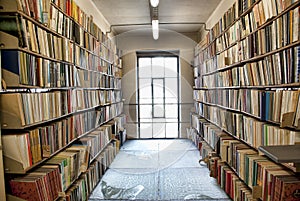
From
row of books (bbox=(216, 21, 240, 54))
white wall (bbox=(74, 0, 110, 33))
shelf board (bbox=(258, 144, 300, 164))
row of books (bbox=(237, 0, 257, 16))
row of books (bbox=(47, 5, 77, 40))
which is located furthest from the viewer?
white wall (bbox=(74, 0, 110, 33))

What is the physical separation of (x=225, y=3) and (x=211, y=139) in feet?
6.69

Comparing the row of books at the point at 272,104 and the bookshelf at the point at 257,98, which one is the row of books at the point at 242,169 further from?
the row of books at the point at 272,104

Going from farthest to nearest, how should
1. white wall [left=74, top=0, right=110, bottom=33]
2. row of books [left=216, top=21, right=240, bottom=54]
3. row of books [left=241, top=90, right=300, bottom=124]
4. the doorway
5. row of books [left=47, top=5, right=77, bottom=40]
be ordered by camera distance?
the doorway
white wall [left=74, top=0, right=110, bottom=33]
row of books [left=216, top=21, right=240, bottom=54]
row of books [left=47, top=5, right=77, bottom=40]
row of books [left=241, top=90, right=300, bottom=124]

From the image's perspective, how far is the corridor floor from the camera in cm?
296

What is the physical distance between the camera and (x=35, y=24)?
1.86m

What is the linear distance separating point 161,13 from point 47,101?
3105 mm

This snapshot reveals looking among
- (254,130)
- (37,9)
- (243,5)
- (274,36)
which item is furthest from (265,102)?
(37,9)

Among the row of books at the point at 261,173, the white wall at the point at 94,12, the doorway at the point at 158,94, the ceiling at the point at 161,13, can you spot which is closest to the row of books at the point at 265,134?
the row of books at the point at 261,173

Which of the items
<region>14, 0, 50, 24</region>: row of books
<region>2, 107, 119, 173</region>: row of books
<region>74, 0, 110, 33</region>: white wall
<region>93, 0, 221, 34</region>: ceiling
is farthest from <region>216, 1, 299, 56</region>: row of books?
<region>74, 0, 110, 33</region>: white wall

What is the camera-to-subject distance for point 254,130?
2238mm

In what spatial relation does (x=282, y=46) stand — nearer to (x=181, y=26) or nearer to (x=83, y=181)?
(x=83, y=181)

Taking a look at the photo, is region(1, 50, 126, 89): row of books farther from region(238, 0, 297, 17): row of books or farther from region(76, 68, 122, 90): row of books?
region(238, 0, 297, 17): row of books

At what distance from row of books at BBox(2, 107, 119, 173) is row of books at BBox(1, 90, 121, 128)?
8cm

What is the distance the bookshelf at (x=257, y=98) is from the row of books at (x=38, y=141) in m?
1.49
